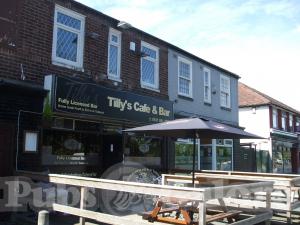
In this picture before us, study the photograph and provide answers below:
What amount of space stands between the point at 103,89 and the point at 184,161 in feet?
19.1

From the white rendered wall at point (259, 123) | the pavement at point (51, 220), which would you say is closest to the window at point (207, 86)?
the pavement at point (51, 220)

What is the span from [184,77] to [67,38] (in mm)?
6237

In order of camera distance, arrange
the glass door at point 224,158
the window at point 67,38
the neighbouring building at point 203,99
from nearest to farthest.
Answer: the window at point 67,38
the neighbouring building at point 203,99
the glass door at point 224,158

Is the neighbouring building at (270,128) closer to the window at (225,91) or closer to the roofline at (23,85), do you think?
the window at (225,91)

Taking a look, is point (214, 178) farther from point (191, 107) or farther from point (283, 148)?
point (283, 148)

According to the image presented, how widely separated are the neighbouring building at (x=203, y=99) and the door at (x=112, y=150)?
3.11 metres

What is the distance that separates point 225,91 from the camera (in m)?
19.5

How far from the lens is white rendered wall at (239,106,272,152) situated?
2786 cm

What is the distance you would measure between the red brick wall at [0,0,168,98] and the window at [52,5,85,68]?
15 centimetres

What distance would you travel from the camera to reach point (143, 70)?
14.2 metres

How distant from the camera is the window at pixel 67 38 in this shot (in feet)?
36.4

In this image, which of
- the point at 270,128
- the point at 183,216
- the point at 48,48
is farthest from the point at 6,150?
the point at 270,128

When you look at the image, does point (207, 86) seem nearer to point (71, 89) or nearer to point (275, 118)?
point (71, 89)

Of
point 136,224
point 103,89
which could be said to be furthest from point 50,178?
point 103,89
